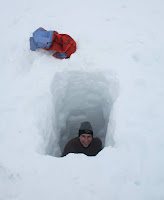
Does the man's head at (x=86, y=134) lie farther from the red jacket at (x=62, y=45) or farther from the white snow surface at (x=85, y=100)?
the red jacket at (x=62, y=45)

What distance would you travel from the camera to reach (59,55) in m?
3.52

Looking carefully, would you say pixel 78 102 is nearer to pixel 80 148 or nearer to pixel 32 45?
pixel 80 148

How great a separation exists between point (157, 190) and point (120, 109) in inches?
42.7

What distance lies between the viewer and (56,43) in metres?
3.49

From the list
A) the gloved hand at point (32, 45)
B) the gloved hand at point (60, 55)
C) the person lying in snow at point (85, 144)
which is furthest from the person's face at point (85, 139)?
the gloved hand at point (32, 45)

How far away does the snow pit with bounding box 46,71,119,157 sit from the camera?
10.5 feet

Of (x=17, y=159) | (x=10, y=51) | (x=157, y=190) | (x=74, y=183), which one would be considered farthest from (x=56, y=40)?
(x=157, y=190)

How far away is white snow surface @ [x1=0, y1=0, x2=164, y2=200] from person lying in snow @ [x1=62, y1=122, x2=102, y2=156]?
0.80 feet

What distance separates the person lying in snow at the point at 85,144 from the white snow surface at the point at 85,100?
0.24 metres

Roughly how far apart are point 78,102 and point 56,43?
121 centimetres

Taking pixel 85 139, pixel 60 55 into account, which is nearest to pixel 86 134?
pixel 85 139

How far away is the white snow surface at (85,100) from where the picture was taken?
210 cm

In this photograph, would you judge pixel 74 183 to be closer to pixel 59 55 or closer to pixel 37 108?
pixel 37 108

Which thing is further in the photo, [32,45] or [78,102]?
[78,102]
